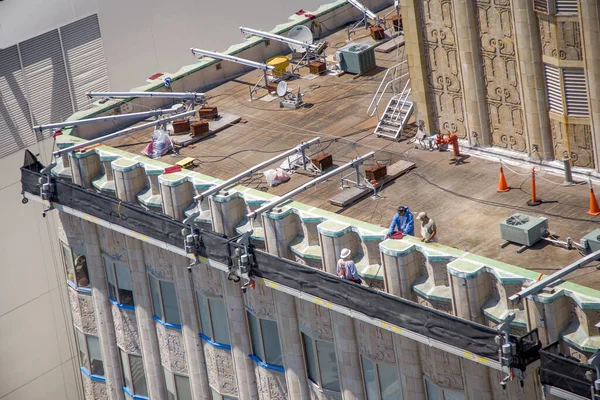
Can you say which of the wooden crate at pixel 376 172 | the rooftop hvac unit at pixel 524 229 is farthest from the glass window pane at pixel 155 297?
the rooftop hvac unit at pixel 524 229

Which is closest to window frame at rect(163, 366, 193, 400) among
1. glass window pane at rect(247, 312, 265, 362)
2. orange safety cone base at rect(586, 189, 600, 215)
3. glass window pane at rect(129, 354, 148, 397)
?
glass window pane at rect(129, 354, 148, 397)

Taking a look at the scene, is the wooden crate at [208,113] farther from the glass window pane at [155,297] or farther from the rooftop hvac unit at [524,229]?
the rooftop hvac unit at [524,229]

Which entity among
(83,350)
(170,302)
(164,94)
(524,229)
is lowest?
(83,350)

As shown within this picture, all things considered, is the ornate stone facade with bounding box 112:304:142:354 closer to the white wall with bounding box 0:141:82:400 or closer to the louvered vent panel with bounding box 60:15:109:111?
the white wall with bounding box 0:141:82:400

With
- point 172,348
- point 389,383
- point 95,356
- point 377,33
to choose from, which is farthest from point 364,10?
point 389,383

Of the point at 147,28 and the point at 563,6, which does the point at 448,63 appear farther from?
the point at 147,28

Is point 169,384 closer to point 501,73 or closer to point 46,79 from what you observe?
point 501,73
